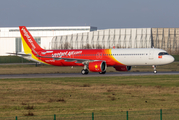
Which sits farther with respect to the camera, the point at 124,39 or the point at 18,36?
the point at 18,36

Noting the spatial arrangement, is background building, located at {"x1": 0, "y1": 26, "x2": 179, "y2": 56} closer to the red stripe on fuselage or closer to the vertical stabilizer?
the vertical stabilizer

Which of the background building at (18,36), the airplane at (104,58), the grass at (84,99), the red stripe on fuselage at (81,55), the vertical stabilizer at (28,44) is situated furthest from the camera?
the background building at (18,36)

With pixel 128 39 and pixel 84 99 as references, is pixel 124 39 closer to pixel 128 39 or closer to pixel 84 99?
pixel 128 39

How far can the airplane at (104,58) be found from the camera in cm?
4806

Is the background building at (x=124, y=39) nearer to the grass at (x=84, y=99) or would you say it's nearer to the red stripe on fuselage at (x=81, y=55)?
the red stripe on fuselage at (x=81, y=55)

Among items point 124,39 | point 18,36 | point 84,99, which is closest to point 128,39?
point 124,39

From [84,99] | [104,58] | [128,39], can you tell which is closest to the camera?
[84,99]

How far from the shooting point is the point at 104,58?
164ft

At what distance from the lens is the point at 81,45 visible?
413 ft

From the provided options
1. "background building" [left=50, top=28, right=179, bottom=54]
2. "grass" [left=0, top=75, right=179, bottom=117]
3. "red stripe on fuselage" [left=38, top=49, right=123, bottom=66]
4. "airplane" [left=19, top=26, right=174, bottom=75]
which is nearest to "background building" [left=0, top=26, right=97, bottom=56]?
"background building" [left=50, top=28, right=179, bottom=54]

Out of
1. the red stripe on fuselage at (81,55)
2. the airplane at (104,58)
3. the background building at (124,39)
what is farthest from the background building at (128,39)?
the airplane at (104,58)

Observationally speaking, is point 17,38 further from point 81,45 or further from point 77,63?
point 77,63

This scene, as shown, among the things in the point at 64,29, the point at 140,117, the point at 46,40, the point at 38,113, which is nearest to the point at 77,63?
the point at 38,113

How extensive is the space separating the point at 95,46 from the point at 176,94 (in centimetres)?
9533
